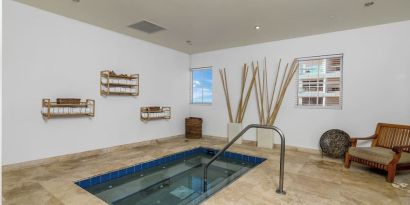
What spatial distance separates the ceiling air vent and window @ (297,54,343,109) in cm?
330

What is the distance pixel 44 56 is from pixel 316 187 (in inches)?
189

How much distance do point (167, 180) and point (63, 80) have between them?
8.72 feet

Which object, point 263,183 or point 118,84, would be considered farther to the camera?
point 118,84

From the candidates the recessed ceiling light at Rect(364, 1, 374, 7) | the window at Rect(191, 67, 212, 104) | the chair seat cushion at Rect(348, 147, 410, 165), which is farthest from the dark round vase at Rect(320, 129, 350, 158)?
the window at Rect(191, 67, 212, 104)

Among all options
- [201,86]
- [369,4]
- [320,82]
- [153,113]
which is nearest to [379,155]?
[320,82]

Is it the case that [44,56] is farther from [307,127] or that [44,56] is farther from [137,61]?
[307,127]

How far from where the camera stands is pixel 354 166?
380 cm

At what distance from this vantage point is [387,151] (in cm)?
331

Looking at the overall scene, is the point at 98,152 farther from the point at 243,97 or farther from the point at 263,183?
the point at 243,97

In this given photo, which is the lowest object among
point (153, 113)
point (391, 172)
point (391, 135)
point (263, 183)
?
point (263, 183)

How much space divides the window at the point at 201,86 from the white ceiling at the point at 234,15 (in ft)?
6.27

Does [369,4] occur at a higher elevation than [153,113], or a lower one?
higher

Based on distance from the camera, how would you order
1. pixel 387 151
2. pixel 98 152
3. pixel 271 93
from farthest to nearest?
pixel 271 93, pixel 98 152, pixel 387 151

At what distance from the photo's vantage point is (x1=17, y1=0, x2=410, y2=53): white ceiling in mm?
3303
